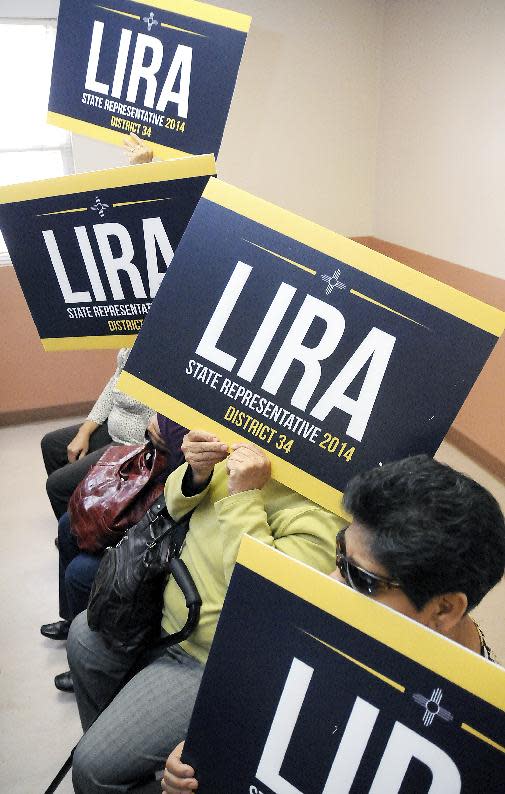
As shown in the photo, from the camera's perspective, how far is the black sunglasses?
3.27 feet

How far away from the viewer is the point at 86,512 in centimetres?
196

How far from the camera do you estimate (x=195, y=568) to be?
148 centimetres

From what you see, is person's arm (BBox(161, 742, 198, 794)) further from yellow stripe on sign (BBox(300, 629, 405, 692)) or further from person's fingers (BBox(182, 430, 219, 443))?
person's fingers (BBox(182, 430, 219, 443))

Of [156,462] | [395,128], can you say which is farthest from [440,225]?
[156,462]

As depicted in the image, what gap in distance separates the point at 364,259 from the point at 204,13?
1.13 meters

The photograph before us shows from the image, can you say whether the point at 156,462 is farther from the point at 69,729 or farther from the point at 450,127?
the point at 450,127

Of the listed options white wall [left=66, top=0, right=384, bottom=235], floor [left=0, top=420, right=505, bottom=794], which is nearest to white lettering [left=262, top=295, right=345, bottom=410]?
floor [left=0, top=420, right=505, bottom=794]

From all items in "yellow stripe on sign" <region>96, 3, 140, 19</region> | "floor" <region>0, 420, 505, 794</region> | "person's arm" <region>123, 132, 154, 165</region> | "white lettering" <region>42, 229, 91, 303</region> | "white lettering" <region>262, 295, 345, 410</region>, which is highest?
"yellow stripe on sign" <region>96, 3, 140, 19</region>

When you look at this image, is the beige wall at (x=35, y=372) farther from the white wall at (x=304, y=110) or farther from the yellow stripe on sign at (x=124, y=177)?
the yellow stripe on sign at (x=124, y=177)

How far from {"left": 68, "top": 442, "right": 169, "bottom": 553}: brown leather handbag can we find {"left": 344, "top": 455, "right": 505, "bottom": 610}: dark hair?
94cm

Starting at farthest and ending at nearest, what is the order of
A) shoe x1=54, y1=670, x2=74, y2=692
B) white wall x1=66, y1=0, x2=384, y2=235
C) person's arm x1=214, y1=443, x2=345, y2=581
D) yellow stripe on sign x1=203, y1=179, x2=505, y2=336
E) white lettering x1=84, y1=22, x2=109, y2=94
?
white wall x1=66, y1=0, x2=384, y2=235
shoe x1=54, y1=670, x2=74, y2=692
white lettering x1=84, y1=22, x2=109, y2=94
person's arm x1=214, y1=443, x2=345, y2=581
yellow stripe on sign x1=203, y1=179, x2=505, y2=336

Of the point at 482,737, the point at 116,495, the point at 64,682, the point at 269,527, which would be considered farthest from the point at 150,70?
the point at 64,682

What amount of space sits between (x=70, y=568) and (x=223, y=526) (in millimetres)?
957

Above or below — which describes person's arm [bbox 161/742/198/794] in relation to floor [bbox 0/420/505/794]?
above
